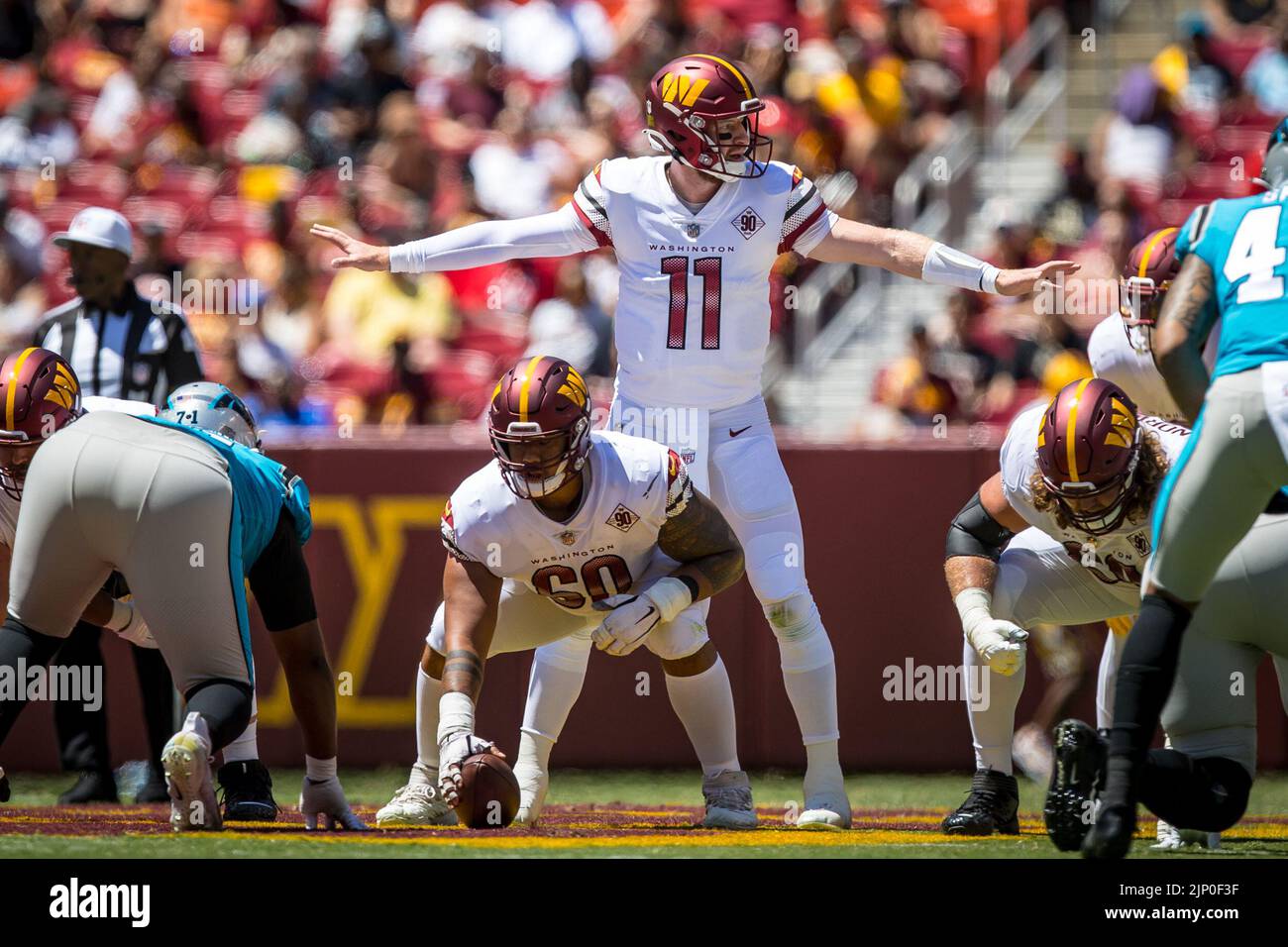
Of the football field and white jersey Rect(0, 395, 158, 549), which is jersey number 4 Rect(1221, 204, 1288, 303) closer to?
the football field

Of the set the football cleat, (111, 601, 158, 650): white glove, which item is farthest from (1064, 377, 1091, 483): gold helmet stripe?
the football cleat

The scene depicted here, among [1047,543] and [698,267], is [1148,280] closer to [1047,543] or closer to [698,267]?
[1047,543]

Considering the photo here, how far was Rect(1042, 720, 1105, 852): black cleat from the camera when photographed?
477 centimetres

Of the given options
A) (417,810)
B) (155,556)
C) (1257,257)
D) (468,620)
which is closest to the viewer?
(1257,257)

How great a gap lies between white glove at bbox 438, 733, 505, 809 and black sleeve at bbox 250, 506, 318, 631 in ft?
2.73

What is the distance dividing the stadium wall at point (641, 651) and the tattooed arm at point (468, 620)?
3011 millimetres

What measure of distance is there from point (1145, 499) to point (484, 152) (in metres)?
8.07

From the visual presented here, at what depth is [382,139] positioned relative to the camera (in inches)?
526

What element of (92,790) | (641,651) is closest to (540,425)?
(92,790)

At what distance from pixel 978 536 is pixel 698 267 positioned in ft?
4.37

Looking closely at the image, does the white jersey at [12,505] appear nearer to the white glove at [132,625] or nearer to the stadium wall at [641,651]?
the white glove at [132,625]

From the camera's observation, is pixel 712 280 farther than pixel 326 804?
Yes

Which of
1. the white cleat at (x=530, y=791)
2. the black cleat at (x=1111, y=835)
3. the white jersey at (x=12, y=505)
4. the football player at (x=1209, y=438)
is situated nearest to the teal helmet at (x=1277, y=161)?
the football player at (x=1209, y=438)
